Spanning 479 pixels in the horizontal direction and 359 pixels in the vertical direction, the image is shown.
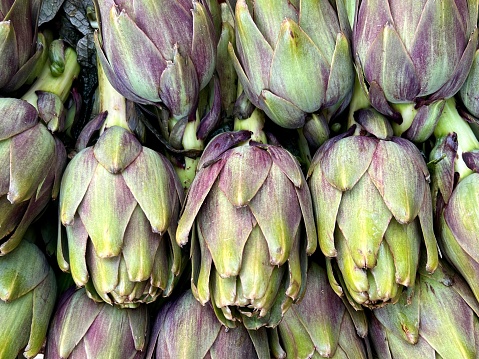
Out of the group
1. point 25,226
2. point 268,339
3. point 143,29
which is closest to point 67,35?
point 143,29

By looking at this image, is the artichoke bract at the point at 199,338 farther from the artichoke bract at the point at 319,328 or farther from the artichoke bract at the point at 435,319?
the artichoke bract at the point at 435,319

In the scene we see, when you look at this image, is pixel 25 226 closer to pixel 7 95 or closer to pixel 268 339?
pixel 7 95

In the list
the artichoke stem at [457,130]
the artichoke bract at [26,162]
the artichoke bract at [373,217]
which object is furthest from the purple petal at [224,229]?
the artichoke stem at [457,130]

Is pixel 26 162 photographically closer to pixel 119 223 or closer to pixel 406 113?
pixel 119 223

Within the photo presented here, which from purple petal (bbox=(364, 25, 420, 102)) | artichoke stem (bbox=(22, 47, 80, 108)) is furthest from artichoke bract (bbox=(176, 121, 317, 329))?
artichoke stem (bbox=(22, 47, 80, 108))

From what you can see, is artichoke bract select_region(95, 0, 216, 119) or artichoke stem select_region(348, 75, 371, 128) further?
artichoke stem select_region(348, 75, 371, 128)

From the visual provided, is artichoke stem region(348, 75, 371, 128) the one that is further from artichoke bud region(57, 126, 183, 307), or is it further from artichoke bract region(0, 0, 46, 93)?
artichoke bract region(0, 0, 46, 93)

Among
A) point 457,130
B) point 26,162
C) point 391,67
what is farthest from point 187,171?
point 457,130
